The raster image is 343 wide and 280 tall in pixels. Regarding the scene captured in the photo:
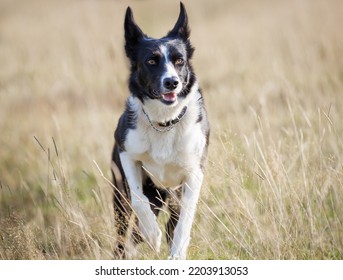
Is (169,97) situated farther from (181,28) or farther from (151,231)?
(151,231)

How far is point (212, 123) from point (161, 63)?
2.73 metres

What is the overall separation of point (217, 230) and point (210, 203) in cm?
126

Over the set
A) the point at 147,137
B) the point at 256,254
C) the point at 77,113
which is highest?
the point at 147,137

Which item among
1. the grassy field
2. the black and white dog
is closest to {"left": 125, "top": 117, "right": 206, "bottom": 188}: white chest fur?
the black and white dog

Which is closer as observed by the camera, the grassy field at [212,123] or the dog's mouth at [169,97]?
the grassy field at [212,123]

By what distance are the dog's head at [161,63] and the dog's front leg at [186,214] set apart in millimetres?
633

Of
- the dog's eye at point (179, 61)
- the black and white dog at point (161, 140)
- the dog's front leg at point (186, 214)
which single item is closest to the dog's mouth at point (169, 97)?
the black and white dog at point (161, 140)

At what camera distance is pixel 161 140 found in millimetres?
5164

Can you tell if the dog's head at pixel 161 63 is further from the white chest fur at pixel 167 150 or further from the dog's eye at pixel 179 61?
the white chest fur at pixel 167 150

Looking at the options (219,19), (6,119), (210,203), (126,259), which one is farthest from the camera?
(219,19)

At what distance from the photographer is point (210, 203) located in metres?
6.37

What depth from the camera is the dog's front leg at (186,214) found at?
494 centimetres
